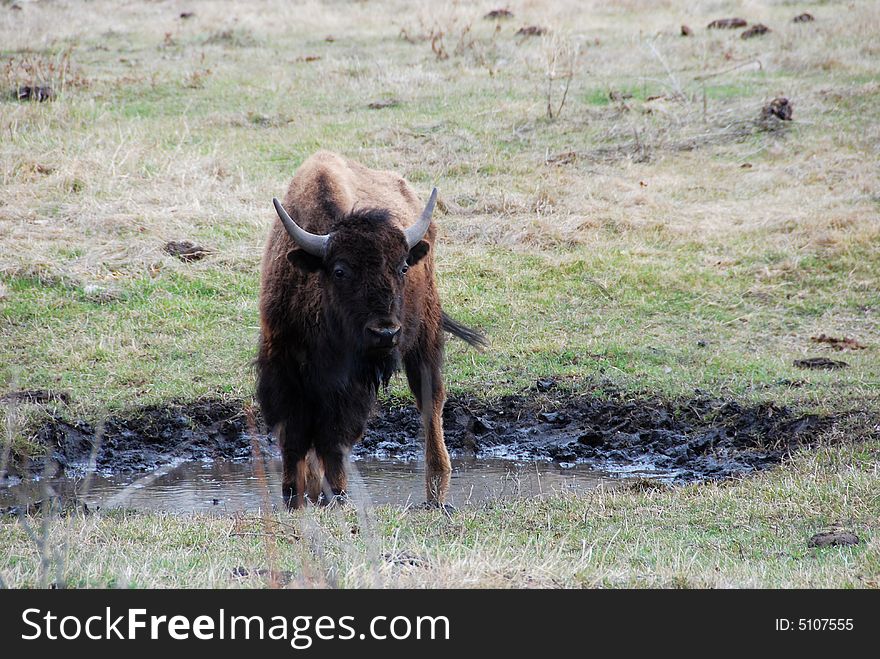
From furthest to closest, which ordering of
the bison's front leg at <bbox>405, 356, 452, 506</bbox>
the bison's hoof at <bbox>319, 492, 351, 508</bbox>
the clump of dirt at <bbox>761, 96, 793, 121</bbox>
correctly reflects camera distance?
1. the clump of dirt at <bbox>761, 96, 793, 121</bbox>
2. the bison's front leg at <bbox>405, 356, 452, 506</bbox>
3. the bison's hoof at <bbox>319, 492, 351, 508</bbox>

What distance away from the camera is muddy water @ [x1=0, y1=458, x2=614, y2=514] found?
7418mm

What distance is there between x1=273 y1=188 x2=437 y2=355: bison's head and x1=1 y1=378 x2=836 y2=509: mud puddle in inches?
74.3

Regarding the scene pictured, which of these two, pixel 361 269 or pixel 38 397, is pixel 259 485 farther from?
pixel 361 269

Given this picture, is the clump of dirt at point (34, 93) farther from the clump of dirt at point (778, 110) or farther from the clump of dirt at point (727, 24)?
the clump of dirt at point (727, 24)

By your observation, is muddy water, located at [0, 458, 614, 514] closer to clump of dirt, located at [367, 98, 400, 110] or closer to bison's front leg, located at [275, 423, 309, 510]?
bison's front leg, located at [275, 423, 309, 510]

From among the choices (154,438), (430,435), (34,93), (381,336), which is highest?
(381,336)

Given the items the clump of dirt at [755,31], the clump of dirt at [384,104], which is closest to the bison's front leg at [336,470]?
the clump of dirt at [384,104]

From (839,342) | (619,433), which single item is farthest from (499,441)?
(839,342)

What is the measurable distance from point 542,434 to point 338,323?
2893 millimetres

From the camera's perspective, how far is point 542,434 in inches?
346

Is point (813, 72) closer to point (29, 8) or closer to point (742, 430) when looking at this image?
point (742, 430)

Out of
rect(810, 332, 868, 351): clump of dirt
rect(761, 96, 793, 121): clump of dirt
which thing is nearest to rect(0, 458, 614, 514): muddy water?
rect(810, 332, 868, 351): clump of dirt

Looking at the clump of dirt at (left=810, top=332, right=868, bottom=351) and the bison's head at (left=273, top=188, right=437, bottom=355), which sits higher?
the bison's head at (left=273, top=188, right=437, bottom=355)

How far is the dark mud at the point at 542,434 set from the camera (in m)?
8.24
